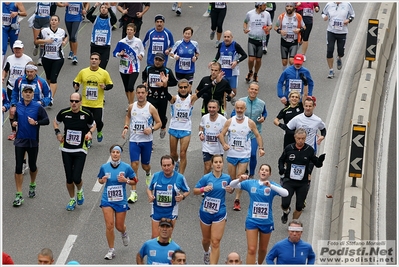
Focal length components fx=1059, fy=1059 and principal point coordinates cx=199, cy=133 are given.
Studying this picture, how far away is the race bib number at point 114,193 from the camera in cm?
1555

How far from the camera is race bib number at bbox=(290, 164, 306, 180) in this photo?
16422 millimetres

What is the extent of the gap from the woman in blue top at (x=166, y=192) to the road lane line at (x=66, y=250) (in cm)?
148

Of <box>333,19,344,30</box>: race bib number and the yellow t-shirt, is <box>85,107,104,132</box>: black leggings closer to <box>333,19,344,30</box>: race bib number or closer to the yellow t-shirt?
the yellow t-shirt

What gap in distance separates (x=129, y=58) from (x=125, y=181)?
554 centimetres

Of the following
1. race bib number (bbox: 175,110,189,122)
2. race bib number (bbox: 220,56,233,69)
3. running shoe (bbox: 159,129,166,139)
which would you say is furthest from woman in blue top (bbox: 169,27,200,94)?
race bib number (bbox: 175,110,189,122)

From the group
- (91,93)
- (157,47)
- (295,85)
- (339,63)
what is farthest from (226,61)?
(339,63)

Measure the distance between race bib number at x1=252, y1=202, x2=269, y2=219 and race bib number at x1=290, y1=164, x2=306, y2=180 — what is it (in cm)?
157

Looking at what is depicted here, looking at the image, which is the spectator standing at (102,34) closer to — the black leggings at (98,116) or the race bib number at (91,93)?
the black leggings at (98,116)

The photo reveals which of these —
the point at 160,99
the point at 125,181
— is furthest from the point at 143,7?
the point at 125,181

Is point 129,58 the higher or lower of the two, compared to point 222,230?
higher

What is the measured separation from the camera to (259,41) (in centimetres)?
Answer: 2253

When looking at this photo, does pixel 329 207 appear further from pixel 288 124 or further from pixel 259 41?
pixel 259 41

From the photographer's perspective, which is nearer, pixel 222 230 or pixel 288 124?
pixel 222 230

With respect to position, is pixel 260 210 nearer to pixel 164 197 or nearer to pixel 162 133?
pixel 164 197
